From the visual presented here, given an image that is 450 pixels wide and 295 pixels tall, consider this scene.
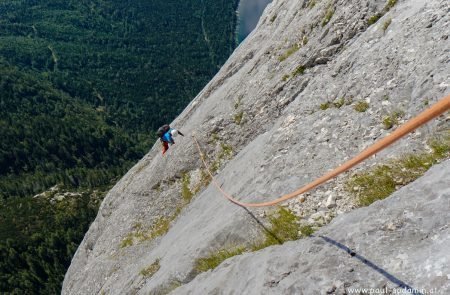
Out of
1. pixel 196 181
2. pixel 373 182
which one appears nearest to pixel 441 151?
pixel 373 182

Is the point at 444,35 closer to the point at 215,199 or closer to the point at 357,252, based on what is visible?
the point at 357,252

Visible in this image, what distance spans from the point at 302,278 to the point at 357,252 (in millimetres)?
1507

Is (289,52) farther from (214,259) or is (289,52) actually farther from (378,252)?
(378,252)

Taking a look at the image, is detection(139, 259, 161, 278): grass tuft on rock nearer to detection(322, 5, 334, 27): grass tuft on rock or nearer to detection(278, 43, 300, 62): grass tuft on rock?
detection(278, 43, 300, 62): grass tuft on rock

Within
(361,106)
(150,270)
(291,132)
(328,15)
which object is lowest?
(150,270)

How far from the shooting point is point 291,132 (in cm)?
1762

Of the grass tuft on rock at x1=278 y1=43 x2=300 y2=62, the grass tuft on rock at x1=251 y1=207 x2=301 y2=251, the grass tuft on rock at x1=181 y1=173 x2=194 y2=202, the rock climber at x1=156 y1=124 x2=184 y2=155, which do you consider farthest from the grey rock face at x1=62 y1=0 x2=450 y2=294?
the rock climber at x1=156 y1=124 x2=184 y2=155

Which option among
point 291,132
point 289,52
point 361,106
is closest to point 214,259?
point 291,132

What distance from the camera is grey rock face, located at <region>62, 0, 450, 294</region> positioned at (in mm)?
13250

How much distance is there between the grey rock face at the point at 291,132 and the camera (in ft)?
43.5

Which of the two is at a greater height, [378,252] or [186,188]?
[378,252]

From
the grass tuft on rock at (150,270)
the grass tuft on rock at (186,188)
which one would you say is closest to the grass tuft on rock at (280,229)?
the grass tuft on rock at (150,270)

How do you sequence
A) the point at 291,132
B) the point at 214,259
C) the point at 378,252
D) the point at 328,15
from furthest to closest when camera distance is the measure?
the point at 328,15
the point at 291,132
the point at 214,259
the point at 378,252

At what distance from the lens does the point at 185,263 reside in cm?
1712
